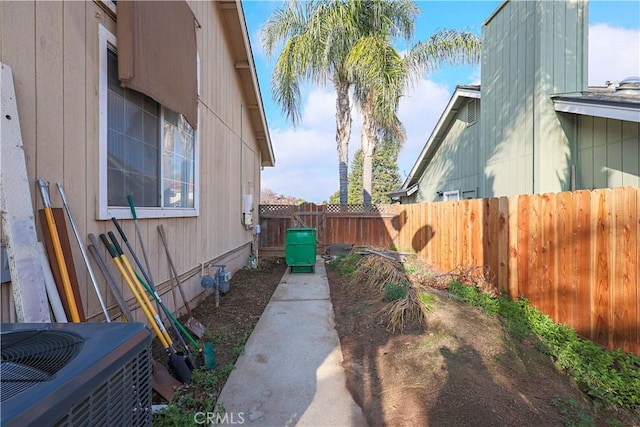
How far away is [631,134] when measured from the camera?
5.16 m

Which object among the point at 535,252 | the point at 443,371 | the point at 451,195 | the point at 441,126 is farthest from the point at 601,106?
the point at 441,126

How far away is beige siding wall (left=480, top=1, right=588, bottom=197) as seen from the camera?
6.64 m

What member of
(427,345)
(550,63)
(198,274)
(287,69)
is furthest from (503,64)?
(198,274)

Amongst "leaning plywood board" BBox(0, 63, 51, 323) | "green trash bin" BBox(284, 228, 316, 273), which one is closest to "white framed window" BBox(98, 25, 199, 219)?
"leaning plywood board" BBox(0, 63, 51, 323)

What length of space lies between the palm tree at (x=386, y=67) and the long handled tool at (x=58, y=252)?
29.5ft

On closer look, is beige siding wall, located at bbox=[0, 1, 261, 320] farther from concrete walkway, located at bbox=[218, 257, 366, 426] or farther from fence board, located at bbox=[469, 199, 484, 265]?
fence board, located at bbox=[469, 199, 484, 265]

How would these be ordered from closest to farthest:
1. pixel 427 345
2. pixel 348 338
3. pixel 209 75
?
1. pixel 427 345
2. pixel 348 338
3. pixel 209 75

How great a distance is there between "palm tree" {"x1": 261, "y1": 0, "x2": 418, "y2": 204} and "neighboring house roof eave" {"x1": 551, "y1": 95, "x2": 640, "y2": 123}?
20.2 ft

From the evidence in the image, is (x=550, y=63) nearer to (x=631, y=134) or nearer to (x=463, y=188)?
(x=631, y=134)

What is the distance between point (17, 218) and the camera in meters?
1.96

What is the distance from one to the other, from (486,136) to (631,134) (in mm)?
3772

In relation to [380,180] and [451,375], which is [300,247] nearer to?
[451,375]

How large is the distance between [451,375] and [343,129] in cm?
1005

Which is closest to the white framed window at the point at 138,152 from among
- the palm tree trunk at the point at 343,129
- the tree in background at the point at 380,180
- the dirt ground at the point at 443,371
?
the dirt ground at the point at 443,371
